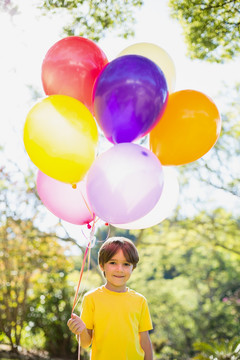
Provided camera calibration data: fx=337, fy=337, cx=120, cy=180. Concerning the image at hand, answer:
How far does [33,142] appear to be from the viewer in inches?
68.4

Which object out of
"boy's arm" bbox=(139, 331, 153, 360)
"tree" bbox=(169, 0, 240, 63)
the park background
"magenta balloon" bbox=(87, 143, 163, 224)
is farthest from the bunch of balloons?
"tree" bbox=(169, 0, 240, 63)

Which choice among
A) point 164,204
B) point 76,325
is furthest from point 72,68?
point 76,325

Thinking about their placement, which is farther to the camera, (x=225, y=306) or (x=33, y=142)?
(x=225, y=306)

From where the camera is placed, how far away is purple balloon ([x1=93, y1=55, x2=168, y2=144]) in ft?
5.59

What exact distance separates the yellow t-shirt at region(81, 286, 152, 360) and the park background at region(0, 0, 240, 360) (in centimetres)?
32

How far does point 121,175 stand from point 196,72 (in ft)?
13.1

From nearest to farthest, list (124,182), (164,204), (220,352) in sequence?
(124,182)
(164,204)
(220,352)

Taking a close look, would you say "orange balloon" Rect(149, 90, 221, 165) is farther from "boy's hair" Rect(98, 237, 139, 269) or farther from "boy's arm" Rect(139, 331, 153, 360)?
"boy's arm" Rect(139, 331, 153, 360)

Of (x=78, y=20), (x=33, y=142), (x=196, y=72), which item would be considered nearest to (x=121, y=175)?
(x=33, y=142)

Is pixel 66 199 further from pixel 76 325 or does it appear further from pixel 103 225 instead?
pixel 103 225

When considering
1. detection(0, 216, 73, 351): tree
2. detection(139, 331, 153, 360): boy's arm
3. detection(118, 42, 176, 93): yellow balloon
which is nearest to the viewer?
detection(139, 331, 153, 360): boy's arm

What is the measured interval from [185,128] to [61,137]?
71 cm

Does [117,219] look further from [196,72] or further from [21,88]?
[21,88]

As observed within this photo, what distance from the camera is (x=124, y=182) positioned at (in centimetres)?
162
